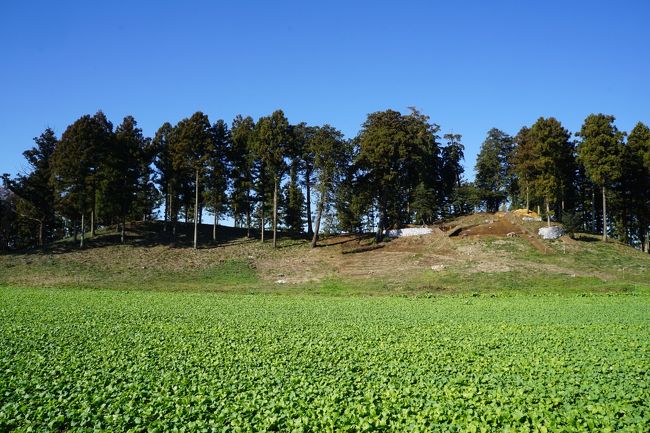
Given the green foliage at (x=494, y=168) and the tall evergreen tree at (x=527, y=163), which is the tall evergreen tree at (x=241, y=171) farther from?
the green foliage at (x=494, y=168)

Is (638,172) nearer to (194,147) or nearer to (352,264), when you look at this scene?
(352,264)

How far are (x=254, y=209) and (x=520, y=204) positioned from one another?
43770 mm

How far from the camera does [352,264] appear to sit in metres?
41.4

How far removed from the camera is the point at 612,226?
72.5m

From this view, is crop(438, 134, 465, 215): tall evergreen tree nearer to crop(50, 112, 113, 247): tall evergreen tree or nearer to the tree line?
the tree line

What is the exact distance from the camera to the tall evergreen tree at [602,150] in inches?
1726

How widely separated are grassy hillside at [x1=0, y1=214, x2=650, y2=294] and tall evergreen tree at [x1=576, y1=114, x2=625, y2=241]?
6.27 m

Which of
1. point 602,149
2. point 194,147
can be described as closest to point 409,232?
point 602,149

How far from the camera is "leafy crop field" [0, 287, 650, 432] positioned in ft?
25.7

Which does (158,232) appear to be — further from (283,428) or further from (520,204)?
(520,204)

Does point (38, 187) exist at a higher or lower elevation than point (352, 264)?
higher

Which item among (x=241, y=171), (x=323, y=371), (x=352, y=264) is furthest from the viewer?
(x=241, y=171)

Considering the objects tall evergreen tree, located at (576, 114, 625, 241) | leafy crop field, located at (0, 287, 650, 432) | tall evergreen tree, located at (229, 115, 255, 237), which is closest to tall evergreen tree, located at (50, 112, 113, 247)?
tall evergreen tree, located at (229, 115, 255, 237)

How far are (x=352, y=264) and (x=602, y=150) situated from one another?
28048 mm
